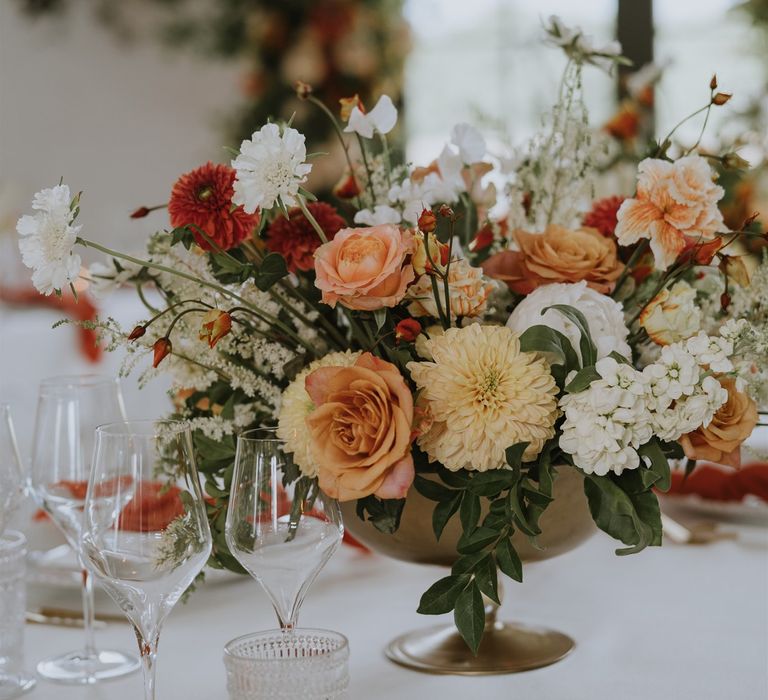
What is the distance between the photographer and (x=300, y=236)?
84 cm

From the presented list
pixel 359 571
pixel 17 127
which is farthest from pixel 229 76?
pixel 359 571

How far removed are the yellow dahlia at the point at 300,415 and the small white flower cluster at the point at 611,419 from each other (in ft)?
0.56

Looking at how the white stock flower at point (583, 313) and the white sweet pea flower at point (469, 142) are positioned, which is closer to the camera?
the white stock flower at point (583, 313)

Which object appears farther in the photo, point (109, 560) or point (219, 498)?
point (219, 498)

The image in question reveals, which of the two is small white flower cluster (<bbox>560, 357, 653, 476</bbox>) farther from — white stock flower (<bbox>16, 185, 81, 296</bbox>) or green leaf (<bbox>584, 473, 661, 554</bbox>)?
white stock flower (<bbox>16, 185, 81, 296</bbox>)

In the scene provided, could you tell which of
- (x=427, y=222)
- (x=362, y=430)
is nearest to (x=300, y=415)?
(x=362, y=430)

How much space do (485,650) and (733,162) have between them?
0.46 metres

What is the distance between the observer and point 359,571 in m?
1.13

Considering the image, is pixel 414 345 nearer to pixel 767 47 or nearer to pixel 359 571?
pixel 359 571

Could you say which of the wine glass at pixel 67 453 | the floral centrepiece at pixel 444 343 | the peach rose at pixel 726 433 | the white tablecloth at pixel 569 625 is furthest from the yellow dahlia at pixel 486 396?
the wine glass at pixel 67 453

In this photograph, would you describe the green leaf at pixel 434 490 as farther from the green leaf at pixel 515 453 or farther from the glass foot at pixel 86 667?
the glass foot at pixel 86 667

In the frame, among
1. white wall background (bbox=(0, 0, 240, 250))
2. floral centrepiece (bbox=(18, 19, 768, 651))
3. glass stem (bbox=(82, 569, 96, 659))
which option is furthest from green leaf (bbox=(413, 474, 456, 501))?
Answer: white wall background (bbox=(0, 0, 240, 250))

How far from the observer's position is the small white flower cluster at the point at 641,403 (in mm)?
706

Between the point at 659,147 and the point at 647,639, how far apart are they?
0.43 m
